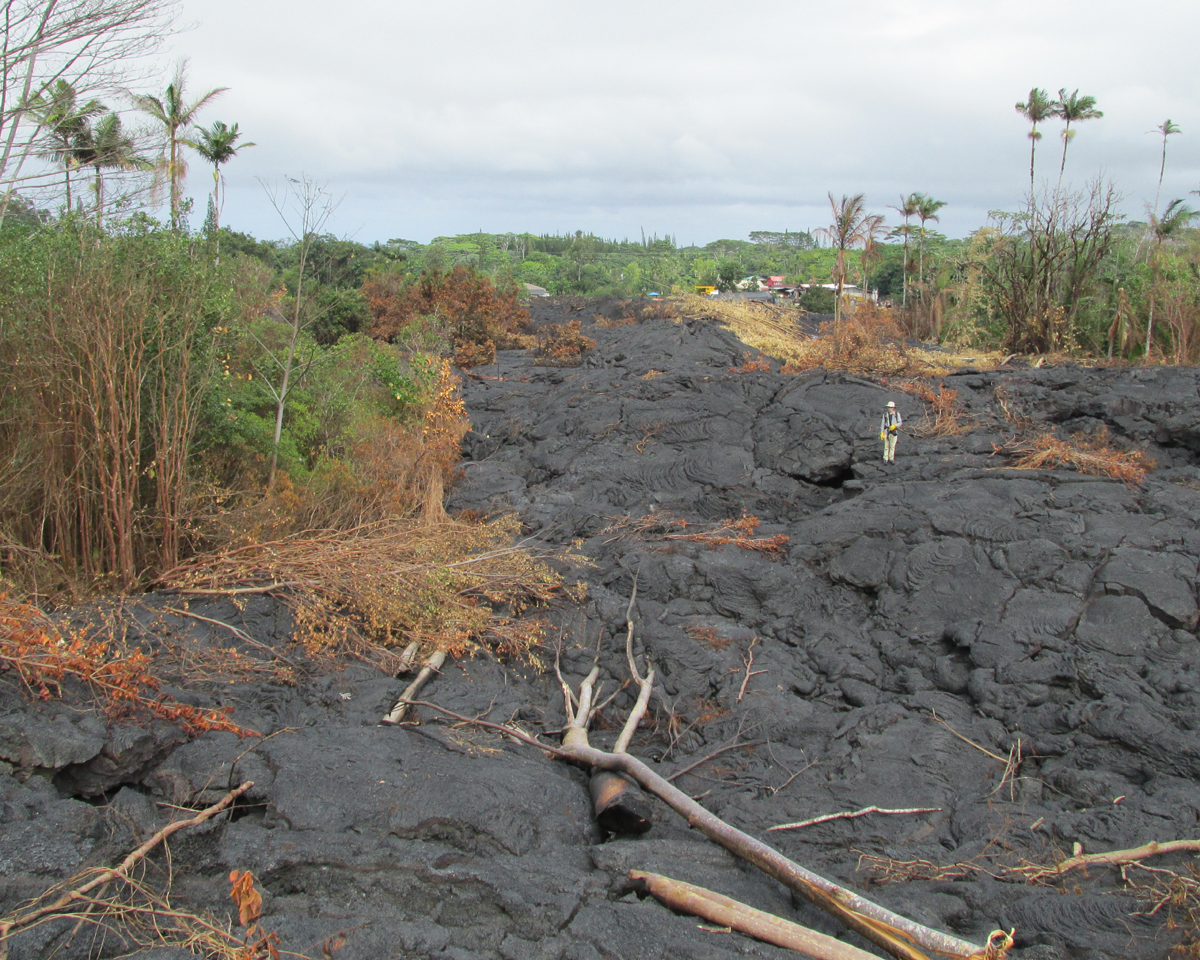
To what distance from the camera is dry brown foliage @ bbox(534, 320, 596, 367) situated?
62.1 ft

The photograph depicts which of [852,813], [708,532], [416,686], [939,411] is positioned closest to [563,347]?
[939,411]

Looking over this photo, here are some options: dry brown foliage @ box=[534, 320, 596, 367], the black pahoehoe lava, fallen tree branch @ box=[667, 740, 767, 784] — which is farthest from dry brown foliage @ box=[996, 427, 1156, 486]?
dry brown foliage @ box=[534, 320, 596, 367]

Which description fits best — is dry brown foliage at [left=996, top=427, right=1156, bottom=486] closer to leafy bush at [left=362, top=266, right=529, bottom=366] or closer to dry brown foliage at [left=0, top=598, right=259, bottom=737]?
dry brown foliage at [left=0, top=598, right=259, bottom=737]

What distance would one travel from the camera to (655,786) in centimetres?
441

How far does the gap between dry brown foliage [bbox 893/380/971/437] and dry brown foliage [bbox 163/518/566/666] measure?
599cm

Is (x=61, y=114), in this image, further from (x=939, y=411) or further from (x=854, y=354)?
(x=854, y=354)

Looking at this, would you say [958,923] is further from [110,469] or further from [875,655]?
[110,469]

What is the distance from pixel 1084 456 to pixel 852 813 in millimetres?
5747

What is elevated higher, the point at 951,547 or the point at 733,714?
the point at 951,547

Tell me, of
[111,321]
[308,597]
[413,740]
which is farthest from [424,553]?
[111,321]

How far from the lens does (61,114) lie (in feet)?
24.7

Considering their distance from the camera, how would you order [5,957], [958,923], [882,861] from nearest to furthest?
[5,957]
[958,923]
[882,861]

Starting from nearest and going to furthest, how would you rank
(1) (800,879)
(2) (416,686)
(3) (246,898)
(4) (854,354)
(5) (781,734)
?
(3) (246,898) < (1) (800,879) < (2) (416,686) < (5) (781,734) < (4) (854,354)

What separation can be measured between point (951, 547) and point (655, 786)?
4.07m
